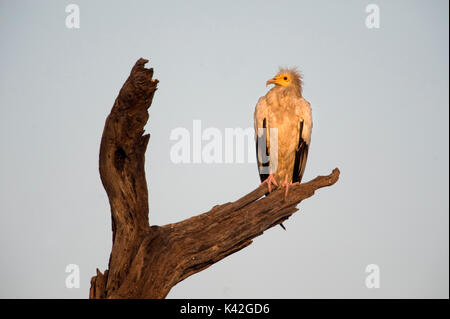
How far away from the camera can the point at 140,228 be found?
16.9 ft

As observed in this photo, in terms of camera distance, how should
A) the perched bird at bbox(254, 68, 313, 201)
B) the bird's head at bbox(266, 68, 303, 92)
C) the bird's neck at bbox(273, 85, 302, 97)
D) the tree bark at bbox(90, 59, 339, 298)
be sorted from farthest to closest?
the bird's head at bbox(266, 68, 303, 92), the bird's neck at bbox(273, 85, 302, 97), the perched bird at bbox(254, 68, 313, 201), the tree bark at bbox(90, 59, 339, 298)

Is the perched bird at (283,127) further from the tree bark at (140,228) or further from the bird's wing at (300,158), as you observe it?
the tree bark at (140,228)

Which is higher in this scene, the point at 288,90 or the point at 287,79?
the point at 287,79

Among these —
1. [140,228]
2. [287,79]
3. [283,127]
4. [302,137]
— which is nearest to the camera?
[140,228]

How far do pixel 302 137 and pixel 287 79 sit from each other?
3.47 ft

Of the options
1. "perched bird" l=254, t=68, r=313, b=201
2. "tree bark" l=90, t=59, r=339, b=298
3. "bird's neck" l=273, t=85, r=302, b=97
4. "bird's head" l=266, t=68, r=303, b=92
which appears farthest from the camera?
"bird's head" l=266, t=68, r=303, b=92

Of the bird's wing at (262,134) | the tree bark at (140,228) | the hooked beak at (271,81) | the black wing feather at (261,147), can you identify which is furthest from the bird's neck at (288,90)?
the tree bark at (140,228)

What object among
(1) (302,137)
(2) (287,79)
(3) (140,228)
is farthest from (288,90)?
(3) (140,228)

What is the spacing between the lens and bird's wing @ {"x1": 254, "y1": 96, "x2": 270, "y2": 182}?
7340 millimetres

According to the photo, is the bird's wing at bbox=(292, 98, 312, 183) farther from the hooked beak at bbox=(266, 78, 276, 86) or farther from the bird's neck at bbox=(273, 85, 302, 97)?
the hooked beak at bbox=(266, 78, 276, 86)

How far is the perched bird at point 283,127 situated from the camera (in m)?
7.28

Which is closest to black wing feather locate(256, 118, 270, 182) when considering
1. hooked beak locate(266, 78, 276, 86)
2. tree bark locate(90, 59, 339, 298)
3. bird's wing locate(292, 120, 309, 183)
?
bird's wing locate(292, 120, 309, 183)

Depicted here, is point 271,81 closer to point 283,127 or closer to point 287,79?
point 287,79
